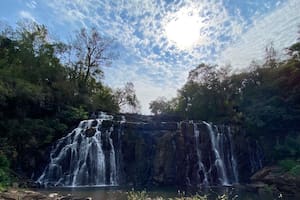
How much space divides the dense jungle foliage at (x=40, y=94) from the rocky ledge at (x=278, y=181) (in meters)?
15.1

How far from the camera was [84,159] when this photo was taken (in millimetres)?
23312

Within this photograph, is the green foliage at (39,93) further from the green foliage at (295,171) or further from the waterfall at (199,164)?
the green foliage at (295,171)

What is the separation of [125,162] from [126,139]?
6.19 ft

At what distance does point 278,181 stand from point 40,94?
754 inches

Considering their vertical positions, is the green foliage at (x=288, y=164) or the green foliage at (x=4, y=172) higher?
the green foliage at (x=4, y=172)

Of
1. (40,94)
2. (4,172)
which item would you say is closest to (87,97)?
(40,94)

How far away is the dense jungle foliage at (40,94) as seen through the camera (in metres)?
22.6

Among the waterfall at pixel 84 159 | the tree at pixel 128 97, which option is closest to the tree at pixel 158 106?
the tree at pixel 128 97

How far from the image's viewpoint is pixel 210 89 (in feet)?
121

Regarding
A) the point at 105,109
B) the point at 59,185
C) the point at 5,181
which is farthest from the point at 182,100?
the point at 5,181

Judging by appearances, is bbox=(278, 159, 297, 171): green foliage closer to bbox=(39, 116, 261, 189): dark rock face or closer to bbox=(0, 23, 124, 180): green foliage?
bbox=(39, 116, 261, 189): dark rock face

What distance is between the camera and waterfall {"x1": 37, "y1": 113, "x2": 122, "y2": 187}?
22062 mm

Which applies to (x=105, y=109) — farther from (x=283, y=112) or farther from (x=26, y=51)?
(x=283, y=112)

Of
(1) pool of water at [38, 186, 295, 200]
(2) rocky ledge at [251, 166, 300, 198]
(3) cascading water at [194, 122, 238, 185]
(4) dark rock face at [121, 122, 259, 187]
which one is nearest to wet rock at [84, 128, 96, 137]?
(4) dark rock face at [121, 122, 259, 187]
